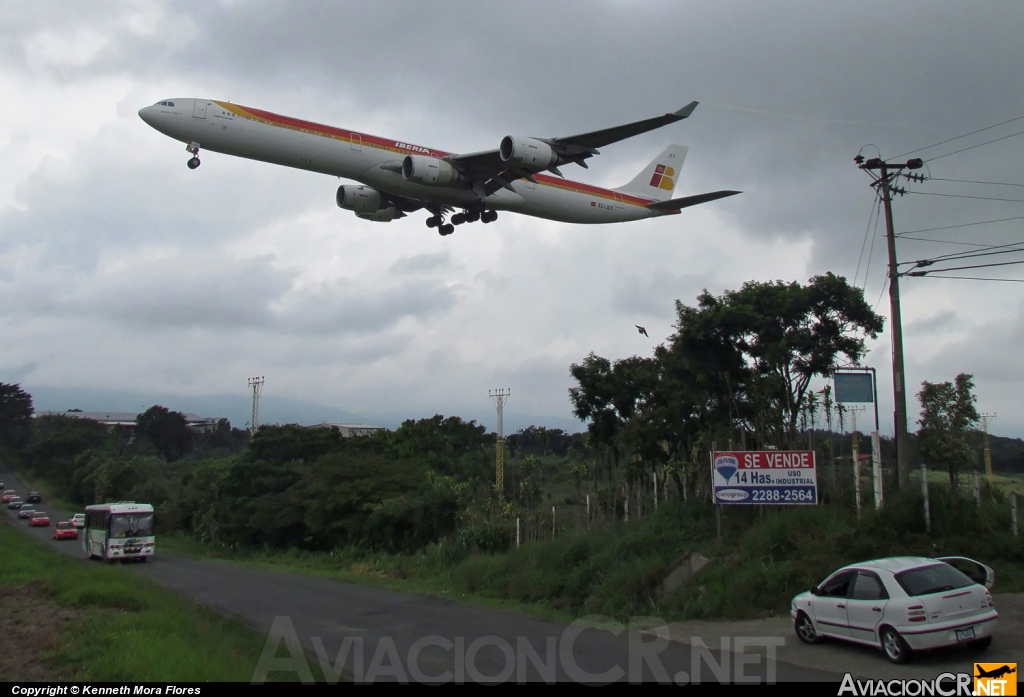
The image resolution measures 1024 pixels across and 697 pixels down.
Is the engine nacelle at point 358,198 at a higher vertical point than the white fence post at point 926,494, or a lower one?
higher

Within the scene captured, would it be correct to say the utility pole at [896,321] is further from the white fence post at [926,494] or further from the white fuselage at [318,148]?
the white fuselage at [318,148]

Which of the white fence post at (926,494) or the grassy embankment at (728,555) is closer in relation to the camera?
the grassy embankment at (728,555)

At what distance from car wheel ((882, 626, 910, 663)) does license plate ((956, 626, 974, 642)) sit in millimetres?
577

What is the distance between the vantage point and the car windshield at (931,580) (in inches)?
401

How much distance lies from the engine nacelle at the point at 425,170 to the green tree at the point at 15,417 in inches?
4157

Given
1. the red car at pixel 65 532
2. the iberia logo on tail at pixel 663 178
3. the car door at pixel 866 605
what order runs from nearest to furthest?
the car door at pixel 866 605 → the iberia logo on tail at pixel 663 178 → the red car at pixel 65 532

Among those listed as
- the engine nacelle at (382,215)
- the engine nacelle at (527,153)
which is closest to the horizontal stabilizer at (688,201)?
the engine nacelle at (527,153)

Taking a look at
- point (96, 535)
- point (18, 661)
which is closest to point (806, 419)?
point (18, 661)

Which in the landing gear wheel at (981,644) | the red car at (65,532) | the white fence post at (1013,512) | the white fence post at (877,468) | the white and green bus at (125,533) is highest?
the white fence post at (877,468)

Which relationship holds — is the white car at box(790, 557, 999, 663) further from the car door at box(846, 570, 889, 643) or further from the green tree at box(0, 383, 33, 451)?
the green tree at box(0, 383, 33, 451)

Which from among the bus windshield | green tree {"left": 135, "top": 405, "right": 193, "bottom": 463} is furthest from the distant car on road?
green tree {"left": 135, "top": 405, "right": 193, "bottom": 463}

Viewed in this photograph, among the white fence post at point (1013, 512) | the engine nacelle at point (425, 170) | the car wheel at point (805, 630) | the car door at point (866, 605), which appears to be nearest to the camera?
the car door at point (866, 605)

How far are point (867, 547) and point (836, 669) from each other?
5.82 metres

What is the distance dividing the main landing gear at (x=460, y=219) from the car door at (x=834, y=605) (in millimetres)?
18645
